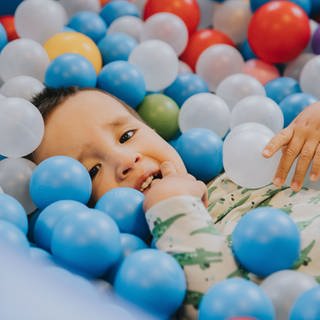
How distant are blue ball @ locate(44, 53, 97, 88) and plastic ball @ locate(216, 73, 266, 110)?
0.32 metres

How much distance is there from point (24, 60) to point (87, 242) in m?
0.75

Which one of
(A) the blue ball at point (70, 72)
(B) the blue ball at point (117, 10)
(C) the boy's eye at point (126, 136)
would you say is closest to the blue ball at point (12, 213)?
(C) the boy's eye at point (126, 136)

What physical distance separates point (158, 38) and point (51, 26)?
0.27 metres

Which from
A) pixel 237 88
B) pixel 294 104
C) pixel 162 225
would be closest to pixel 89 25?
pixel 237 88

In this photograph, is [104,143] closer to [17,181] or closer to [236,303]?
[17,181]

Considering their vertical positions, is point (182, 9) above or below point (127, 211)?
above

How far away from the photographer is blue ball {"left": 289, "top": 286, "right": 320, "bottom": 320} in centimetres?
70

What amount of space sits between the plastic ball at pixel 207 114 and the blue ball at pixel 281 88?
21 cm

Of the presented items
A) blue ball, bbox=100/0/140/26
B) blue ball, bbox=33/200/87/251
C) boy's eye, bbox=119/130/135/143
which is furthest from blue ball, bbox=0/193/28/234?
blue ball, bbox=100/0/140/26

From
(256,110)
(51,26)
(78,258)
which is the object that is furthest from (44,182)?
(51,26)

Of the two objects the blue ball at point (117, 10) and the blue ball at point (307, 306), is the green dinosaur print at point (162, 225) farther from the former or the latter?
the blue ball at point (117, 10)

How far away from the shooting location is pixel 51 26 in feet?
5.30

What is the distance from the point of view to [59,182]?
40.3 inches

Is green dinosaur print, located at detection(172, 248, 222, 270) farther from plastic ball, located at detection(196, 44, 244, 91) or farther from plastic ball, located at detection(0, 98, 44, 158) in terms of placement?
plastic ball, located at detection(196, 44, 244, 91)
